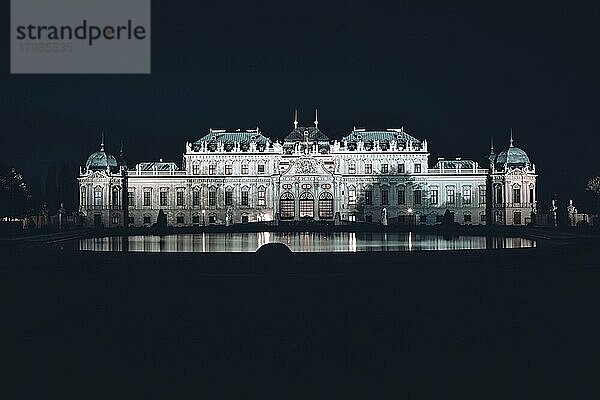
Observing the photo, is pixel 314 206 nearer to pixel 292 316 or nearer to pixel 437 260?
pixel 437 260

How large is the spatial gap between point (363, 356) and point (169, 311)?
16.3 ft

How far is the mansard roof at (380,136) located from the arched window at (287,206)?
991 centimetres

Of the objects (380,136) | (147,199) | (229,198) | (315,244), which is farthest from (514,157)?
(315,244)

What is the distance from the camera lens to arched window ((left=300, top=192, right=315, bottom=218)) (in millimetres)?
85750

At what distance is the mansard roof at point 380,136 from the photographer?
8781cm

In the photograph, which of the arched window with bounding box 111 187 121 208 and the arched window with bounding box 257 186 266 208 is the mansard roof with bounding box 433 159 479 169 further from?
the arched window with bounding box 111 187 121 208

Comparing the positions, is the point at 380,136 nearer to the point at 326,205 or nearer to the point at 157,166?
the point at 326,205

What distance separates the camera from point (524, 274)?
19.6 metres

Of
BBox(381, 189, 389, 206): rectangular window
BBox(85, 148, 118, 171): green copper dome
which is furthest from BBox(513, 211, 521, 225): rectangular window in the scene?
BBox(85, 148, 118, 171): green copper dome

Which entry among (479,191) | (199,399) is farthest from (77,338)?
(479,191)

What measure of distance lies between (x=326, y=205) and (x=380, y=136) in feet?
35.8

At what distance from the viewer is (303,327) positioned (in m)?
12.9

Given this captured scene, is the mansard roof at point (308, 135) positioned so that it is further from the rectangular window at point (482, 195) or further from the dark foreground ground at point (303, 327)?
the dark foreground ground at point (303, 327)

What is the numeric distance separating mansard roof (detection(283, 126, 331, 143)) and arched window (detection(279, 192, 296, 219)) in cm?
724
